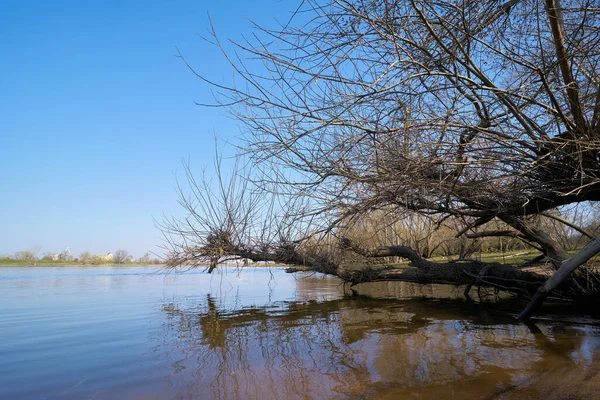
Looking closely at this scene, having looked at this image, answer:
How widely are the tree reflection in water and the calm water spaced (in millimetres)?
13

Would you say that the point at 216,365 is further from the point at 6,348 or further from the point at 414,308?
the point at 414,308

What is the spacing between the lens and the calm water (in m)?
3.29

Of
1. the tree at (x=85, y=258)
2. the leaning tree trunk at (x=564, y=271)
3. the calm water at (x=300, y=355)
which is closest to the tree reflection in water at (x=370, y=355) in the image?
the calm water at (x=300, y=355)

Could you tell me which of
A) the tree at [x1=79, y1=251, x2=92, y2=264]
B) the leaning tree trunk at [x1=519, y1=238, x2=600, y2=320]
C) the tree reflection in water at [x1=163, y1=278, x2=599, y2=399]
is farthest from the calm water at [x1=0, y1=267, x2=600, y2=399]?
the tree at [x1=79, y1=251, x2=92, y2=264]

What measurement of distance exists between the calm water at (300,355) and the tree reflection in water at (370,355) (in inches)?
0.5

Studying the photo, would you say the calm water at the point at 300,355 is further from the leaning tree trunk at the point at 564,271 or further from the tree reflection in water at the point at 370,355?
the leaning tree trunk at the point at 564,271

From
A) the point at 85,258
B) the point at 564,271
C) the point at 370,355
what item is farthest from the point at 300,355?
the point at 85,258

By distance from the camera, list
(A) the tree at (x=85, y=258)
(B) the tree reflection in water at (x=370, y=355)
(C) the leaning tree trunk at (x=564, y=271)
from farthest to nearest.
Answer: (A) the tree at (x=85, y=258), (C) the leaning tree trunk at (x=564, y=271), (B) the tree reflection in water at (x=370, y=355)

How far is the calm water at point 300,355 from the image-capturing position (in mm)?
3287

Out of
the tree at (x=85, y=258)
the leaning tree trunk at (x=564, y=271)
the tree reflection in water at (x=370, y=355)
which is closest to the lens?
the tree reflection in water at (x=370, y=355)

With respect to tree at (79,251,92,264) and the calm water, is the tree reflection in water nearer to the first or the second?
the calm water

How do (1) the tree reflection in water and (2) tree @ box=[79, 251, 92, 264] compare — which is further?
(2) tree @ box=[79, 251, 92, 264]

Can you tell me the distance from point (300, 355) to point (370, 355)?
2.50ft

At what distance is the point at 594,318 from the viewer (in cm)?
630
